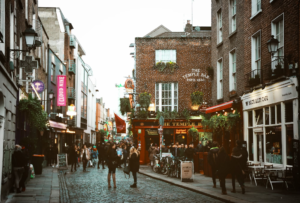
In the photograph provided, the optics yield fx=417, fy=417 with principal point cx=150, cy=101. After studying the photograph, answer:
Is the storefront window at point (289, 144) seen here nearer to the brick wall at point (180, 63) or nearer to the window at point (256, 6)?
the window at point (256, 6)

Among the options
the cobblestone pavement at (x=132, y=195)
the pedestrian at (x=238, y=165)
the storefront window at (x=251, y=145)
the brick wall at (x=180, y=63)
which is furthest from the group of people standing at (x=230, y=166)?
the brick wall at (x=180, y=63)

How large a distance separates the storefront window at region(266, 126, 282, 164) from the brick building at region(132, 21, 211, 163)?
58.7 feet

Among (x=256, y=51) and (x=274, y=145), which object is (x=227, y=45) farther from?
(x=274, y=145)

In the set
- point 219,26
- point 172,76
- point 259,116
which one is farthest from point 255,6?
point 172,76

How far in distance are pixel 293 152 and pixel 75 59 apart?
130 ft

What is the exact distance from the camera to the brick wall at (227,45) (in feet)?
67.6

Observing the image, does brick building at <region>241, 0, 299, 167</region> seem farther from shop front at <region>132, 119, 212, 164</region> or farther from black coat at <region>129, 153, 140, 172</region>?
shop front at <region>132, 119, 212, 164</region>

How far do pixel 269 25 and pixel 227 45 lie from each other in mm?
5560

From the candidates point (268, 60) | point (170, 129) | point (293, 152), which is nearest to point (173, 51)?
point (170, 129)

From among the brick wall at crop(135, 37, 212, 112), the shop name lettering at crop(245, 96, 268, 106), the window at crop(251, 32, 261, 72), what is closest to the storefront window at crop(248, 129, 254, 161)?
the shop name lettering at crop(245, 96, 268, 106)

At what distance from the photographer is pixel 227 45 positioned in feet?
74.3

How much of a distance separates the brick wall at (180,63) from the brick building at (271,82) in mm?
15446

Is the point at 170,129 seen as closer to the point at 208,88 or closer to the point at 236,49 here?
the point at 208,88

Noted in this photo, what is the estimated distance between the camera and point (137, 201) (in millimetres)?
12102
